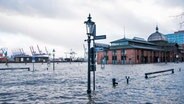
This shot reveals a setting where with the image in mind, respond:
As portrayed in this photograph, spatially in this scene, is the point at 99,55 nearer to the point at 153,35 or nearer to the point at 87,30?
the point at 153,35

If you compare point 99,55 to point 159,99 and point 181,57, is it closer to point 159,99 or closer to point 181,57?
point 181,57

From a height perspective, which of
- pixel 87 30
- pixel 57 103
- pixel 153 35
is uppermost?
pixel 153 35

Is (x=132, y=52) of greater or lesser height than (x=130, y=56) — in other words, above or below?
above

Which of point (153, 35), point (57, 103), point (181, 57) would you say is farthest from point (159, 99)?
point (181, 57)

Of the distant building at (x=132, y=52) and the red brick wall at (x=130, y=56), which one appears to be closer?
the red brick wall at (x=130, y=56)

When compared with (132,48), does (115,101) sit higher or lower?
lower

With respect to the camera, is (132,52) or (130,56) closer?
(132,52)

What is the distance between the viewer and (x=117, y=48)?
131 meters

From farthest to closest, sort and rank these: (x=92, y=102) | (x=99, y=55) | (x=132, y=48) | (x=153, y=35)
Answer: (x=153, y=35), (x=99, y=55), (x=132, y=48), (x=92, y=102)

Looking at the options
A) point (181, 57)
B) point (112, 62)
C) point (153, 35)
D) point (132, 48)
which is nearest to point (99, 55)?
point (112, 62)

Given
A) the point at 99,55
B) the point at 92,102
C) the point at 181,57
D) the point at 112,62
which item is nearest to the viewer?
the point at 92,102

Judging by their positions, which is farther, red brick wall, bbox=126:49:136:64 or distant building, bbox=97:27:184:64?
distant building, bbox=97:27:184:64

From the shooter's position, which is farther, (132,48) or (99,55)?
(99,55)

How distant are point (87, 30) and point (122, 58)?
110m
